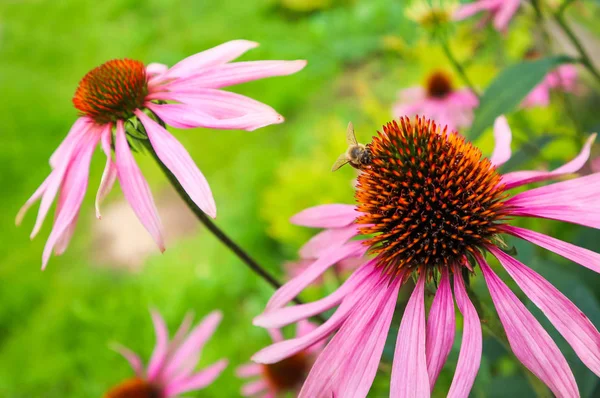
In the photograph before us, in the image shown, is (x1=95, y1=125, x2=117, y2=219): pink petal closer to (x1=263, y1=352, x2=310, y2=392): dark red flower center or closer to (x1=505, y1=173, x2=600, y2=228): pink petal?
(x1=505, y1=173, x2=600, y2=228): pink petal

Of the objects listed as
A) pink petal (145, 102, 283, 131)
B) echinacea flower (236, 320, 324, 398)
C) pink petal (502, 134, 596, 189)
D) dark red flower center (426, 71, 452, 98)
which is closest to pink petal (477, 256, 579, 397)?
pink petal (502, 134, 596, 189)

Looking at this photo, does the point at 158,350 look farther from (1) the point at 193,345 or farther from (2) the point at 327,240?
(2) the point at 327,240

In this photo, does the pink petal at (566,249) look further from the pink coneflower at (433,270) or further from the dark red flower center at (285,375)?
the dark red flower center at (285,375)

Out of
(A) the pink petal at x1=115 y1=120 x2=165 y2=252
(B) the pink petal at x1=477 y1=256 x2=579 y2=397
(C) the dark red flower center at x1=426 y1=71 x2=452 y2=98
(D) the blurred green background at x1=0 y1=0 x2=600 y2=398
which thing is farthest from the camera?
(C) the dark red flower center at x1=426 y1=71 x2=452 y2=98

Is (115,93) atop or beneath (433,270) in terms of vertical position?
atop

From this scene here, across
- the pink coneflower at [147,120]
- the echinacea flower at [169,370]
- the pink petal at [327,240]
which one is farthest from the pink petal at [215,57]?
the echinacea flower at [169,370]

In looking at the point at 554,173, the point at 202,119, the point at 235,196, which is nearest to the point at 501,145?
the point at 554,173

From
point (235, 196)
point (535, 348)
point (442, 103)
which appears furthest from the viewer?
point (235, 196)
